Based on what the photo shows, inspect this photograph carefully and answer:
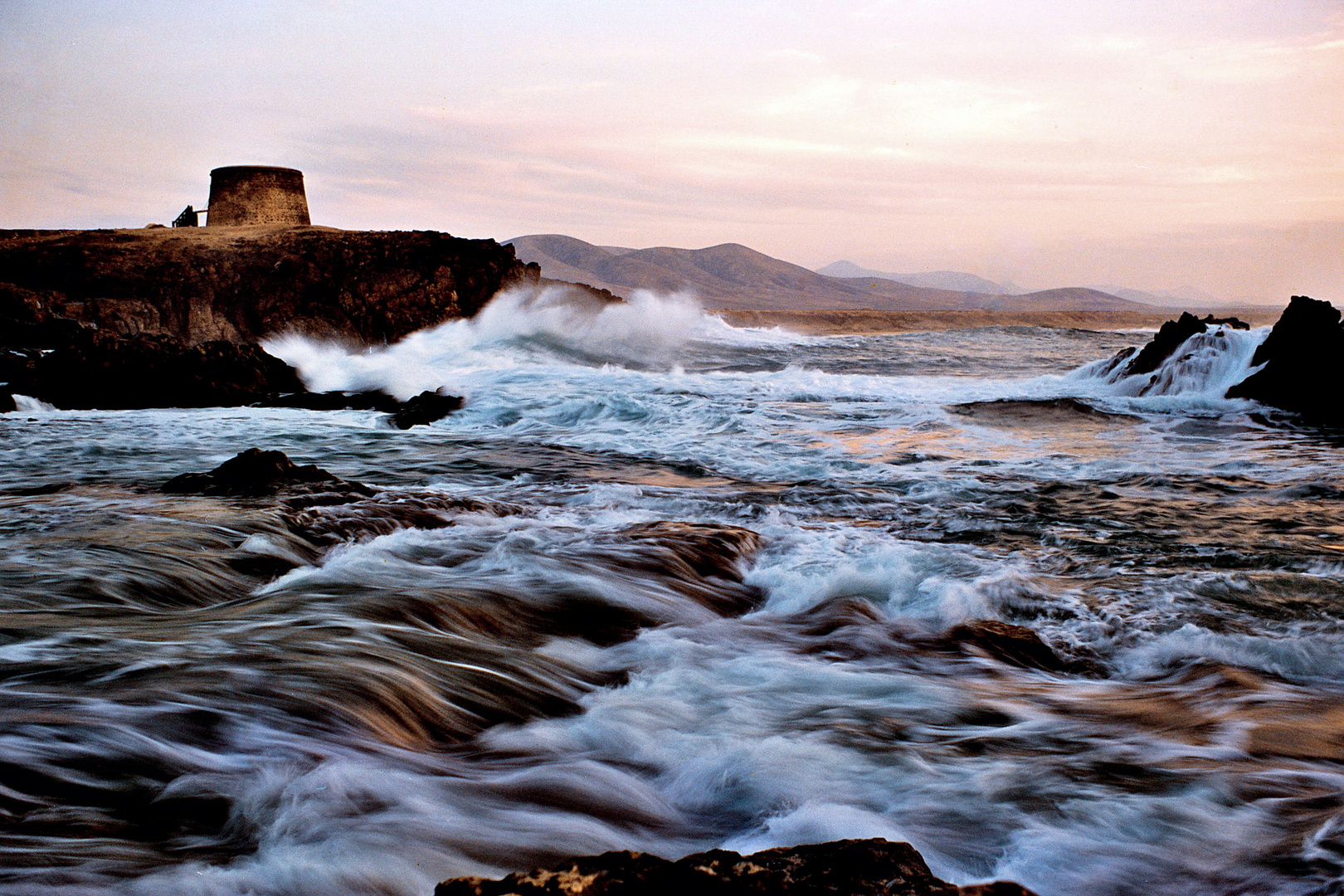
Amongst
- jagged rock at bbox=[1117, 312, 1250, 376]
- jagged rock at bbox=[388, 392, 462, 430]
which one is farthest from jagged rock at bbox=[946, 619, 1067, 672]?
jagged rock at bbox=[1117, 312, 1250, 376]

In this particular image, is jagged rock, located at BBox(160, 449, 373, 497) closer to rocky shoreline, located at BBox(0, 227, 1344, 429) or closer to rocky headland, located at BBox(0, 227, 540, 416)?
rocky shoreline, located at BBox(0, 227, 1344, 429)

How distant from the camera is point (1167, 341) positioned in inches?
622

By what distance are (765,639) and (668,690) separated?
30.9 inches

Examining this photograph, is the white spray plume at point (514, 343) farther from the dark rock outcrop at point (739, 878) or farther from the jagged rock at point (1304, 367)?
the dark rock outcrop at point (739, 878)

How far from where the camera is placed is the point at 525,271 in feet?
98.9

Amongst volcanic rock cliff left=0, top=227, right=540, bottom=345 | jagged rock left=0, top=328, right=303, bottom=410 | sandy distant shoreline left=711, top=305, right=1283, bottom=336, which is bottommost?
jagged rock left=0, top=328, right=303, bottom=410

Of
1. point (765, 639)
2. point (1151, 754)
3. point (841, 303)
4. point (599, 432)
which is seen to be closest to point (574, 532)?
point (765, 639)

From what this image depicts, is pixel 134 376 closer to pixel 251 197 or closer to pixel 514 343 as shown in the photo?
pixel 514 343

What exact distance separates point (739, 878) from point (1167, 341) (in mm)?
16979

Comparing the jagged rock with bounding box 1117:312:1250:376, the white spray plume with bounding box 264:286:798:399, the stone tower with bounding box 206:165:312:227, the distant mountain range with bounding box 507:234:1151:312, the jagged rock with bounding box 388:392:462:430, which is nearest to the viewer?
the jagged rock with bounding box 388:392:462:430

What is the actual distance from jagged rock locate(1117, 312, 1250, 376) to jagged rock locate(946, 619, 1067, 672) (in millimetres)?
13650

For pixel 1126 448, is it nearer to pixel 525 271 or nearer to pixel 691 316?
pixel 525 271

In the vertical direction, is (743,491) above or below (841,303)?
below

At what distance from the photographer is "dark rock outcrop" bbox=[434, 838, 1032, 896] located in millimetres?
1386
